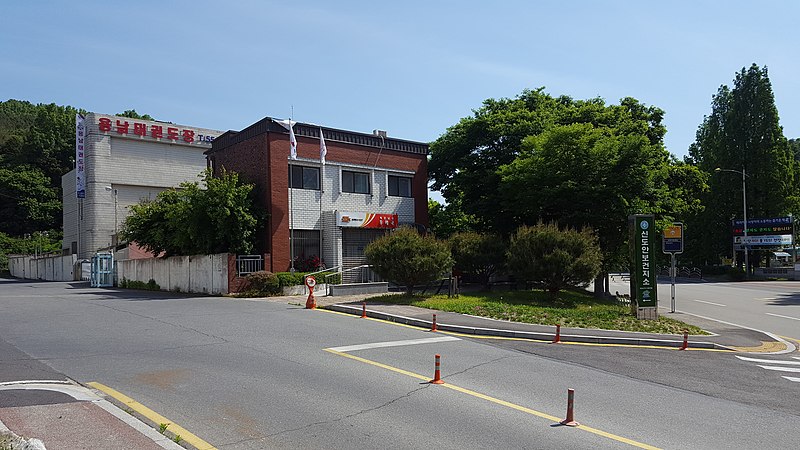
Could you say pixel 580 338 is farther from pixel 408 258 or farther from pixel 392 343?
pixel 408 258

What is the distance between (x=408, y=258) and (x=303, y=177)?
32.0 ft

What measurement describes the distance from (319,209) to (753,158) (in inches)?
1968

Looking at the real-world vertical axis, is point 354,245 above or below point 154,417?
above

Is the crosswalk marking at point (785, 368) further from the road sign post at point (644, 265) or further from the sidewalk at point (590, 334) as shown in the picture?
the road sign post at point (644, 265)

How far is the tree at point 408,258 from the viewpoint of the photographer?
22.2m

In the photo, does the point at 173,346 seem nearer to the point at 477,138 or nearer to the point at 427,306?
the point at 427,306

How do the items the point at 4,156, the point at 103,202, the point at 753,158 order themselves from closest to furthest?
the point at 103,202 → the point at 753,158 → the point at 4,156

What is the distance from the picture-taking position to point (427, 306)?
20250 millimetres

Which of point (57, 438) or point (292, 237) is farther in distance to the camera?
point (292, 237)

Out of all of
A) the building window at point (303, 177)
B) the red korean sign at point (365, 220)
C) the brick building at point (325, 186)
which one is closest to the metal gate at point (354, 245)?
the brick building at point (325, 186)

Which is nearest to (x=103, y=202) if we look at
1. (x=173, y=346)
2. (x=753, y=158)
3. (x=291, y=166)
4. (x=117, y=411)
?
(x=291, y=166)

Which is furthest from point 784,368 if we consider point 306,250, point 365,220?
point 306,250

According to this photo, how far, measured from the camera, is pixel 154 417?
283 inches

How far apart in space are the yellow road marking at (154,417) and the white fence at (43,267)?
48414mm
